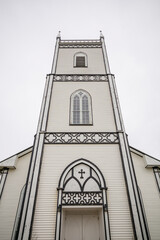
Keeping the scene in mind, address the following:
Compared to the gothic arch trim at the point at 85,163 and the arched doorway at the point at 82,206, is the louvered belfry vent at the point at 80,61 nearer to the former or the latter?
the gothic arch trim at the point at 85,163

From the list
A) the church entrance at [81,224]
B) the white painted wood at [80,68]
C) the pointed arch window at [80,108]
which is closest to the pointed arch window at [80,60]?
the white painted wood at [80,68]

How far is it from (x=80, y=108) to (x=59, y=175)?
4.75m

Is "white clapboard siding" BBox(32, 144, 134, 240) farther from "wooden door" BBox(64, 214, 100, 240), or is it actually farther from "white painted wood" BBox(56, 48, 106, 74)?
"white painted wood" BBox(56, 48, 106, 74)

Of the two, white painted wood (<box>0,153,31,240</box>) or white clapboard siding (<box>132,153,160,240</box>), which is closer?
white painted wood (<box>0,153,31,240</box>)

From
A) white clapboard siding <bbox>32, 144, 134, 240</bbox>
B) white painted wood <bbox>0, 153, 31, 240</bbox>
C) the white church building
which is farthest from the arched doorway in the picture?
white painted wood <bbox>0, 153, 31, 240</bbox>

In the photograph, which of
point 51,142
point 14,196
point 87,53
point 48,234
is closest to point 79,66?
point 87,53

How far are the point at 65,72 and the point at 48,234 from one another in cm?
1094

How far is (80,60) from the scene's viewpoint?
15.1 m

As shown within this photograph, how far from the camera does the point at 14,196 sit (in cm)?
871

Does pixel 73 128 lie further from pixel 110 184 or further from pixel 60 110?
pixel 110 184

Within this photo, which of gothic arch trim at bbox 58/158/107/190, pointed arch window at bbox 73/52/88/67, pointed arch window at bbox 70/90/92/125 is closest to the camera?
gothic arch trim at bbox 58/158/107/190

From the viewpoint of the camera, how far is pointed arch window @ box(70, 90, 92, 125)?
10172 mm

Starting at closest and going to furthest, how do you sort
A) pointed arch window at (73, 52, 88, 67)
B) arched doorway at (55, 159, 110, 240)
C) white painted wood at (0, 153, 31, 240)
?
1. arched doorway at (55, 159, 110, 240)
2. white painted wood at (0, 153, 31, 240)
3. pointed arch window at (73, 52, 88, 67)

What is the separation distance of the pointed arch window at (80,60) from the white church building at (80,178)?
3.24m
